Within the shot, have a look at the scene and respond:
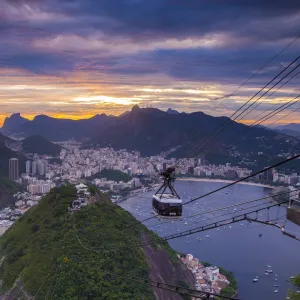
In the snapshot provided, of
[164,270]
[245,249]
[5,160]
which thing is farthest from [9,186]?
[164,270]

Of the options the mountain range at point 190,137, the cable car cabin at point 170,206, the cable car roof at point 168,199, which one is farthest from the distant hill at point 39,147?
the cable car cabin at point 170,206

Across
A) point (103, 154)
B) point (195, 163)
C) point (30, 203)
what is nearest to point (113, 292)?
point (30, 203)

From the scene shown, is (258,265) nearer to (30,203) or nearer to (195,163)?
(30,203)

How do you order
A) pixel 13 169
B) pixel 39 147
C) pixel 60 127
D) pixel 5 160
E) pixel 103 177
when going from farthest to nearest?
pixel 60 127 → pixel 39 147 → pixel 103 177 → pixel 5 160 → pixel 13 169

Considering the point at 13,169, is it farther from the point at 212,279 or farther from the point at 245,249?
the point at 212,279

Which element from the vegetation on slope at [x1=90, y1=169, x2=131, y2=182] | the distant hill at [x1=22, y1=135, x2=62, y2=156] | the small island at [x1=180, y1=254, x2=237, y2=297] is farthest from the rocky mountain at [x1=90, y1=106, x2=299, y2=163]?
the small island at [x1=180, y1=254, x2=237, y2=297]

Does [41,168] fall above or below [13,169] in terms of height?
below
